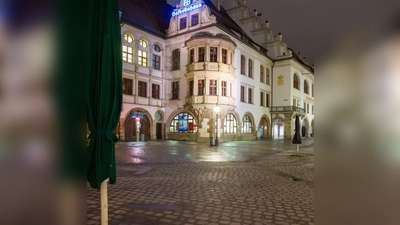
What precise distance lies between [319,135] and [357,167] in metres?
0.36

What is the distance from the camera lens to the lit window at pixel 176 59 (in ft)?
97.2

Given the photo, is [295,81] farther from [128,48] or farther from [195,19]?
[128,48]

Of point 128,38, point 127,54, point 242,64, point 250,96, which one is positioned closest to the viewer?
point 127,54

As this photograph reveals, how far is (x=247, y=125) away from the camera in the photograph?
108 ft

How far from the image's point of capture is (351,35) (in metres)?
2.05

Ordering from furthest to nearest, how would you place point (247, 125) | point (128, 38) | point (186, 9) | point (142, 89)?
1. point (247, 125)
2. point (186, 9)
3. point (142, 89)
4. point (128, 38)

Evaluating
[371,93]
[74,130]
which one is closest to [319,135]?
[371,93]

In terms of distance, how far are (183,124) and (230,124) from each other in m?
5.52

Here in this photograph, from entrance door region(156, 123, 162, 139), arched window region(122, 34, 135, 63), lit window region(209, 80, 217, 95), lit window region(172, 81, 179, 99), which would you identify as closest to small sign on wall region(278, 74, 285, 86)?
lit window region(209, 80, 217, 95)

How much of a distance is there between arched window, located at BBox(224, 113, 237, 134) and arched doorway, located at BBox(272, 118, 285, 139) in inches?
424

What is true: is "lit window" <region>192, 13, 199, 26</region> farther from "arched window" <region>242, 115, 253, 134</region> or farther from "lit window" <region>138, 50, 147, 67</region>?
"arched window" <region>242, 115, 253, 134</region>

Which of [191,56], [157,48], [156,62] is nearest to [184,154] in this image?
[191,56]

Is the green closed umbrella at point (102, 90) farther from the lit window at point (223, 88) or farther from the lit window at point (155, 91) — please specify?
the lit window at point (155, 91)

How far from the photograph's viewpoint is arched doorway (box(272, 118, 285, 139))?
38397 mm
